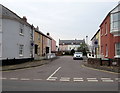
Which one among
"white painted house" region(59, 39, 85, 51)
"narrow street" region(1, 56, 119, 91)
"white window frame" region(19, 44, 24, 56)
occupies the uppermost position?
"white painted house" region(59, 39, 85, 51)

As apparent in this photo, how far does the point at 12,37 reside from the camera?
26109 millimetres

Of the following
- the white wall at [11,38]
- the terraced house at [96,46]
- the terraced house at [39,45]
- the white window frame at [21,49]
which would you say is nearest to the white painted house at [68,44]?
the terraced house at [39,45]

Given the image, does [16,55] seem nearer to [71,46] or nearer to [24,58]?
[24,58]

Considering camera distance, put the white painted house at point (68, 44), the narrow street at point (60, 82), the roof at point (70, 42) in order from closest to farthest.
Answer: the narrow street at point (60, 82)
the white painted house at point (68, 44)
the roof at point (70, 42)

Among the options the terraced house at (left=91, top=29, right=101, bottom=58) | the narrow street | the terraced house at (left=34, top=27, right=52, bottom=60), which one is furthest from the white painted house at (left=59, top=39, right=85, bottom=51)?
the narrow street

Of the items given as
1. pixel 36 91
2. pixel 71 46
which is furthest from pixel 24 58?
pixel 71 46

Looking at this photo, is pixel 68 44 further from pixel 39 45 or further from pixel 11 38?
pixel 11 38

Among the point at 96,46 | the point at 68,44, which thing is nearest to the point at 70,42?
the point at 68,44

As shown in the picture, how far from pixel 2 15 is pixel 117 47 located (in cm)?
1421

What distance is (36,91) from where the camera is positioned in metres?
9.02

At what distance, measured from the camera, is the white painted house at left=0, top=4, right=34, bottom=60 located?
2484 centimetres

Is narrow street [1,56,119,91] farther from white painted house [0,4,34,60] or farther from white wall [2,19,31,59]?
white wall [2,19,31,59]

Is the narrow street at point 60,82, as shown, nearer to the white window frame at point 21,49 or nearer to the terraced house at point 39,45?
the white window frame at point 21,49

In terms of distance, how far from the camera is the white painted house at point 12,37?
978 inches
